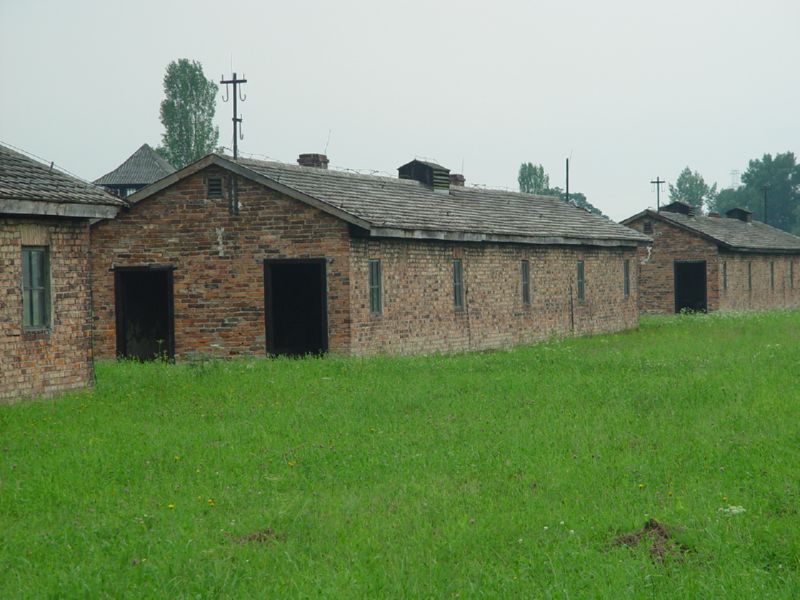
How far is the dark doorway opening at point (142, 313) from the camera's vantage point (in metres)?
24.1

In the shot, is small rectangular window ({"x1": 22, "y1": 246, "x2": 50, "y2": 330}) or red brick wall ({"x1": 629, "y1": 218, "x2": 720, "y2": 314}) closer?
small rectangular window ({"x1": 22, "y1": 246, "x2": 50, "y2": 330})

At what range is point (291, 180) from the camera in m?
24.5

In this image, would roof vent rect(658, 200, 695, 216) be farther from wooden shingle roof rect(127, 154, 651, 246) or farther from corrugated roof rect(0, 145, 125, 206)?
corrugated roof rect(0, 145, 125, 206)

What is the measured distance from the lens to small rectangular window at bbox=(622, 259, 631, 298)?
37.8 metres

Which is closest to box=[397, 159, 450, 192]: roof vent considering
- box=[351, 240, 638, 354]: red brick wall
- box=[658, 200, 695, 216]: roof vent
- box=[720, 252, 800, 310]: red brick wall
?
box=[351, 240, 638, 354]: red brick wall

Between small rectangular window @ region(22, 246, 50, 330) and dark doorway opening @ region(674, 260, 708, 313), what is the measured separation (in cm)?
3464

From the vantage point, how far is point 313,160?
29.2 m

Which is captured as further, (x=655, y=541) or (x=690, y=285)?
(x=690, y=285)

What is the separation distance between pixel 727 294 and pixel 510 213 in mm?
18283

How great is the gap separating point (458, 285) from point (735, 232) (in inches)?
1147

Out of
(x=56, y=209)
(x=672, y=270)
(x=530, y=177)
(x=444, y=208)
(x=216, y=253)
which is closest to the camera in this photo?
(x=56, y=209)

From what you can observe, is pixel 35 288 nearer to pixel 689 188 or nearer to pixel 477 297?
pixel 477 297

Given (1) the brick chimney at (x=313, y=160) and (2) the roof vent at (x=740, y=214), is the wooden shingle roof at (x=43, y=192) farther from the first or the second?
(2) the roof vent at (x=740, y=214)

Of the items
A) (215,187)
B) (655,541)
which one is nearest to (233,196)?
(215,187)
